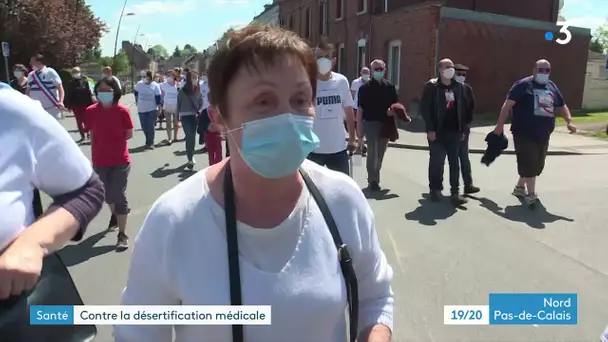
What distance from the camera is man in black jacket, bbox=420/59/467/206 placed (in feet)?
25.3

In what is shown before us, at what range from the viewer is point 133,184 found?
879 centimetres

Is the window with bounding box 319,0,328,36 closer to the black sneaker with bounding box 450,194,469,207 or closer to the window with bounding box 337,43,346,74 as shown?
the window with bounding box 337,43,346,74

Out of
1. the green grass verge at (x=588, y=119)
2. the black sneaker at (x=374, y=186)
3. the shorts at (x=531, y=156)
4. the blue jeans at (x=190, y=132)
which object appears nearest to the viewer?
the shorts at (x=531, y=156)

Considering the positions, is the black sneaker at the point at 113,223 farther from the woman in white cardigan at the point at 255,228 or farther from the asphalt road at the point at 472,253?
the woman in white cardigan at the point at 255,228

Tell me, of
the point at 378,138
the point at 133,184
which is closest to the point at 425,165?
the point at 378,138

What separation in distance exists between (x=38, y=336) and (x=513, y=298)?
363cm

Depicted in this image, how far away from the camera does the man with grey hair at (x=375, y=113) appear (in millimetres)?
8570

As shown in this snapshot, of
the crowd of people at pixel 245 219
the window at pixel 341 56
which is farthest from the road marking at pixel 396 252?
the window at pixel 341 56

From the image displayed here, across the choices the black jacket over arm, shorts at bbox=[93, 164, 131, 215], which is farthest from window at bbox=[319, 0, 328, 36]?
shorts at bbox=[93, 164, 131, 215]

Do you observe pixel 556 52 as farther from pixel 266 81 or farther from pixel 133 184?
pixel 266 81

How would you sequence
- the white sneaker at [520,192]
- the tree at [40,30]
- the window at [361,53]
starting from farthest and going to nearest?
the tree at [40,30] → the window at [361,53] → the white sneaker at [520,192]

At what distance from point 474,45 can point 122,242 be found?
18.2 metres

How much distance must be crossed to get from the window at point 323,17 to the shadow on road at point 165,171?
991 inches

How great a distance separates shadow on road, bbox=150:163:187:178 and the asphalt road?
10 centimetres
